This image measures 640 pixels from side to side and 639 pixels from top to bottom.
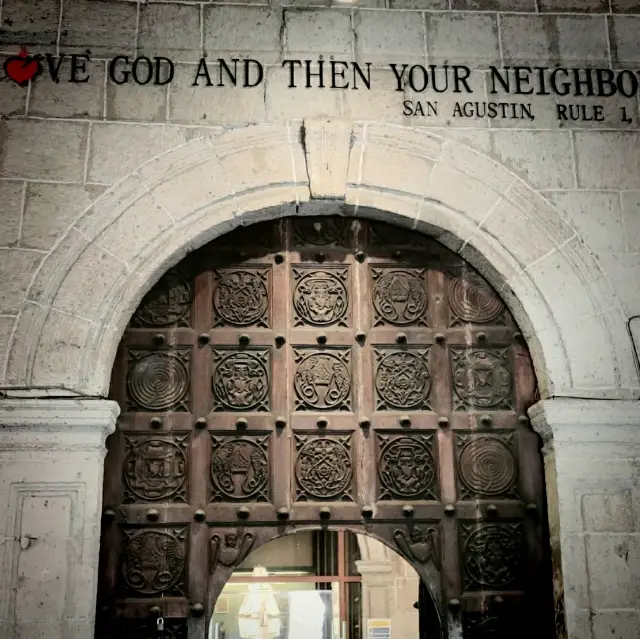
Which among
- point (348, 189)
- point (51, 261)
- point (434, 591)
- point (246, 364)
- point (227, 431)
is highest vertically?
point (348, 189)

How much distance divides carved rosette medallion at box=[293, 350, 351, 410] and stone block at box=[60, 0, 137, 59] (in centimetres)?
178

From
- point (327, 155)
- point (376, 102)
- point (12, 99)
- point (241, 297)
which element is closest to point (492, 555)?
point (241, 297)

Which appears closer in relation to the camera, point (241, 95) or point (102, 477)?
point (102, 477)

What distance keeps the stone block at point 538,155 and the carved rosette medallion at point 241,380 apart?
153 centimetres

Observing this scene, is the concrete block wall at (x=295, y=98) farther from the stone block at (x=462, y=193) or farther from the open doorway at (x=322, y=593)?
the open doorway at (x=322, y=593)

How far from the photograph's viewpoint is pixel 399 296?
14.3 feet

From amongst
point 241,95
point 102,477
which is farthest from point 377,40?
point 102,477

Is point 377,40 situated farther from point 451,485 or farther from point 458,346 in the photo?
point 451,485

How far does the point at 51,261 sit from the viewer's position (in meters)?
4.06

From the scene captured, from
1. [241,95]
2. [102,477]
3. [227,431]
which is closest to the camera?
[102,477]

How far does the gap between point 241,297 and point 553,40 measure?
211cm

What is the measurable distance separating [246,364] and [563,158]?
1.86 m

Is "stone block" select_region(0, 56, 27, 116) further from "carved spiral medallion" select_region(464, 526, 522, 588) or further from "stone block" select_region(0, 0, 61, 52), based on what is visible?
"carved spiral medallion" select_region(464, 526, 522, 588)

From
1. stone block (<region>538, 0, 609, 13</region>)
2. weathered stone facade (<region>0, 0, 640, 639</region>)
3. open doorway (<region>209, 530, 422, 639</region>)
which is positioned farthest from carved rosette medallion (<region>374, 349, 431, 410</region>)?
open doorway (<region>209, 530, 422, 639</region>)
